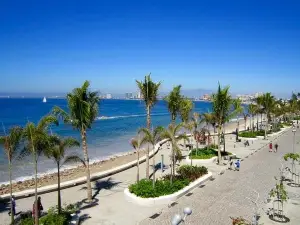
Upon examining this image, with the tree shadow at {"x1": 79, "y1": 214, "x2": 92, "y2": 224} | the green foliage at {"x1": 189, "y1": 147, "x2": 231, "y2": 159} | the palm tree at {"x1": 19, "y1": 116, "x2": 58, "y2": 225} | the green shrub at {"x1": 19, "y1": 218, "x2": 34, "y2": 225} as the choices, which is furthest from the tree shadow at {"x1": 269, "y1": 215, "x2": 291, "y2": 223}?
the green foliage at {"x1": 189, "y1": 147, "x2": 231, "y2": 159}

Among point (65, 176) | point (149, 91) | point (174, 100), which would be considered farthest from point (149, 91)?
point (65, 176)

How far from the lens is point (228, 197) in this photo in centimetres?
1670

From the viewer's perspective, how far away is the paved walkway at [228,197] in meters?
13.8

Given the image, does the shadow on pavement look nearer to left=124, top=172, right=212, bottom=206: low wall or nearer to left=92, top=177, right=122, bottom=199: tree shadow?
left=92, top=177, right=122, bottom=199: tree shadow

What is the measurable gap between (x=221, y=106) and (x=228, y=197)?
423 inches

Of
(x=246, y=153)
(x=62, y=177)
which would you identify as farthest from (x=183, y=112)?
(x=62, y=177)

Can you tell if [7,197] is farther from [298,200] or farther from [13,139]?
[298,200]

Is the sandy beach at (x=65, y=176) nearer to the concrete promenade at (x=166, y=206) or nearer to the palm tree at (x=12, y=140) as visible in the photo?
the concrete promenade at (x=166, y=206)

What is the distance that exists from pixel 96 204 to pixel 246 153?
65.3ft

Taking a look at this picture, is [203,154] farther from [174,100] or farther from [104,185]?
[104,185]

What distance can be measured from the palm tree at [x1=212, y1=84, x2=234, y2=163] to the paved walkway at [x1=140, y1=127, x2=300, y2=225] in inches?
159

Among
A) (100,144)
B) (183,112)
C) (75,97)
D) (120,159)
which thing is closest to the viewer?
(75,97)

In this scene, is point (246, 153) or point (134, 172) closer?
point (134, 172)

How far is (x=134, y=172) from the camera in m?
23.6
